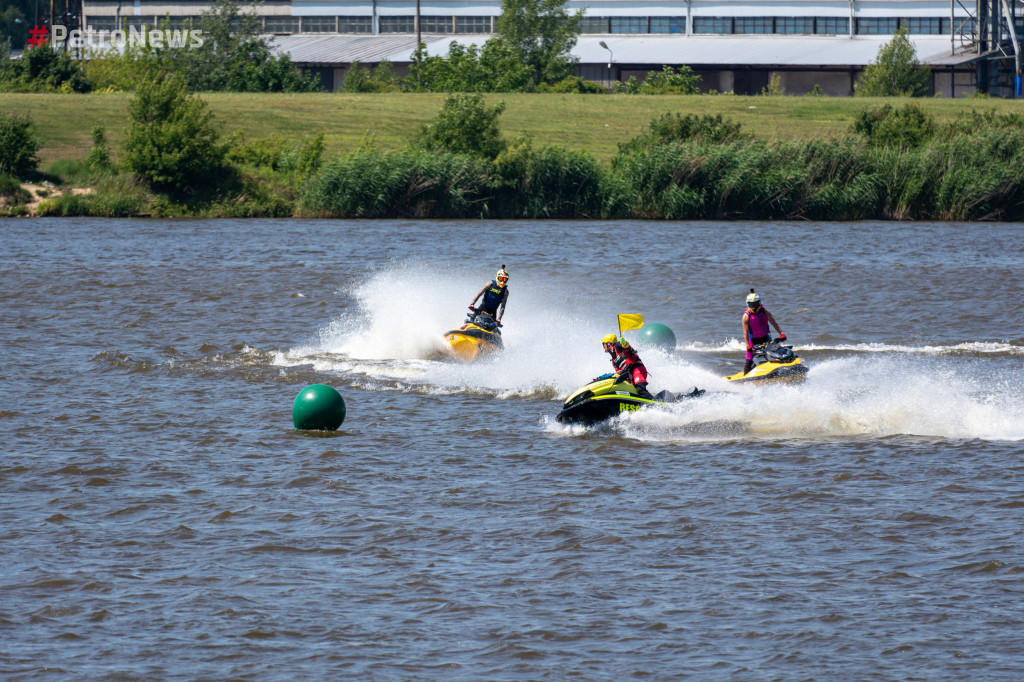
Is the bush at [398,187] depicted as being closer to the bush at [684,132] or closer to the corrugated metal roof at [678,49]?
the bush at [684,132]

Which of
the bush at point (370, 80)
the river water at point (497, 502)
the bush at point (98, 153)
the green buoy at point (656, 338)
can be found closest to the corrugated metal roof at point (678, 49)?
the bush at point (370, 80)

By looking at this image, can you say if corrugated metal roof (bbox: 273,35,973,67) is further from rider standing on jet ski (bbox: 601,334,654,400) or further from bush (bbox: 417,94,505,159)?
rider standing on jet ski (bbox: 601,334,654,400)

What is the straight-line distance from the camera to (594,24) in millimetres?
110125

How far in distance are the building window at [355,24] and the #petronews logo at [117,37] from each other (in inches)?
591

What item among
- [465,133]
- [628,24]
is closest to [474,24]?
[628,24]

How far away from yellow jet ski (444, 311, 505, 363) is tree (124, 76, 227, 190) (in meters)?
39.9

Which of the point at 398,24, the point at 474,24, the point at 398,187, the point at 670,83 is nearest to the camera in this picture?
the point at 398,187

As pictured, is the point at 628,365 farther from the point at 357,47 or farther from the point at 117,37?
the point at 117,37

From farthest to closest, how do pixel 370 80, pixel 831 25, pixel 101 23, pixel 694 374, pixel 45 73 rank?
pixel 101 23
pixel 831 25
pixel 370 80
pixel 45 73
pixel 694 374

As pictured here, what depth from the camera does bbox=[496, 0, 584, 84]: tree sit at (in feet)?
334

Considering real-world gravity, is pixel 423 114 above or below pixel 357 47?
below

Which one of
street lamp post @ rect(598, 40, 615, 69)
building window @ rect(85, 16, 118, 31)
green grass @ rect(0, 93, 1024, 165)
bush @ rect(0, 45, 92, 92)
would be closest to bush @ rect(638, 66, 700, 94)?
green grass @ rect(0, 93, 1024, 165)

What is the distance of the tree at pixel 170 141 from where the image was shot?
63000 millimetres

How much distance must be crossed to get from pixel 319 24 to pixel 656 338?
9613 cm
